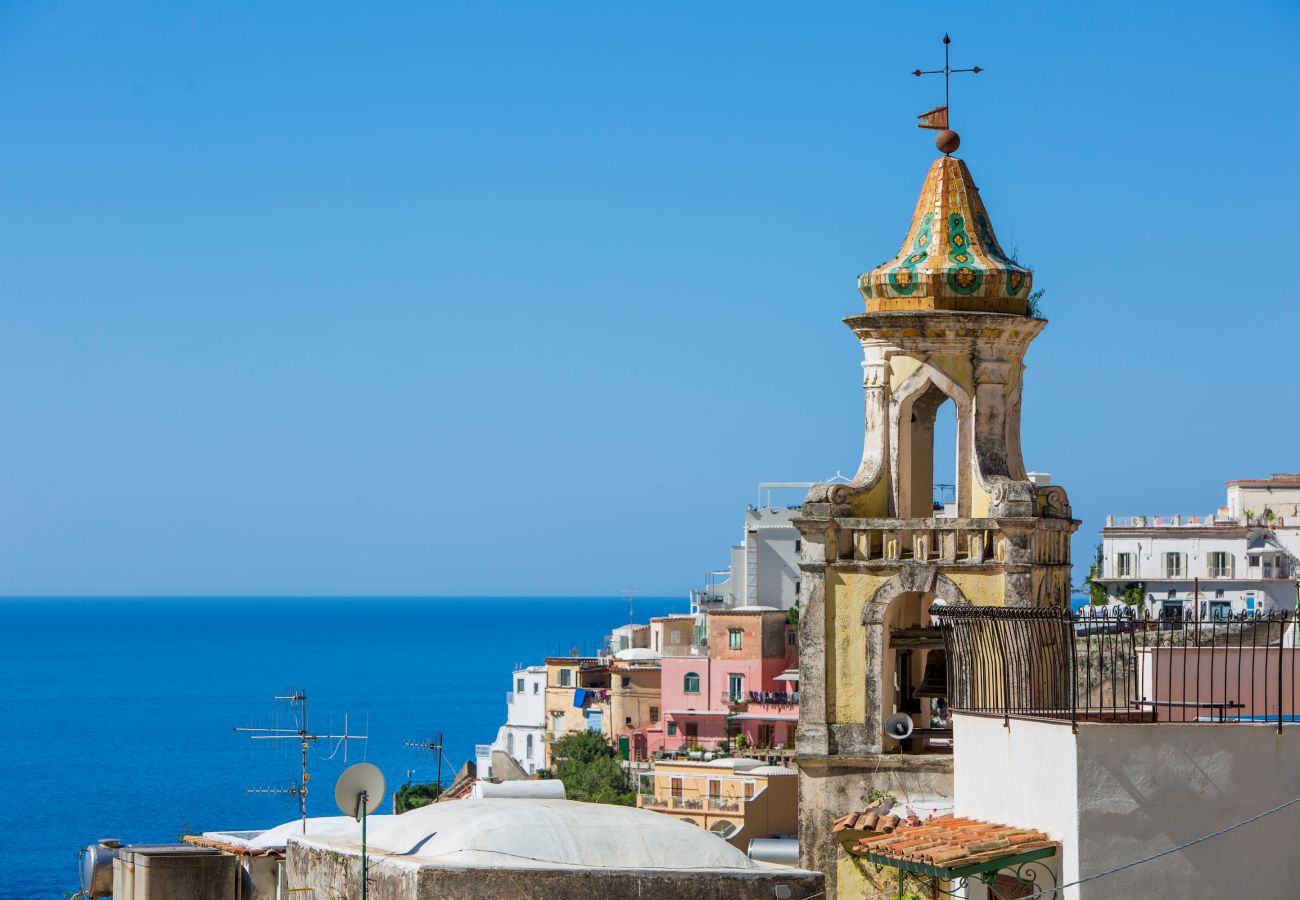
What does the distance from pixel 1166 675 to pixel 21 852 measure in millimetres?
89578

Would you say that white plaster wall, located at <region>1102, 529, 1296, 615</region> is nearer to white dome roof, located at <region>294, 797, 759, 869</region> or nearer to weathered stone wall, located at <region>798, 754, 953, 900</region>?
weathered stone wall, located at <region>798, 754, 953, 900</region>

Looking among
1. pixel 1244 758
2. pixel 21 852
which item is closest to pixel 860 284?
pixel 1244 758

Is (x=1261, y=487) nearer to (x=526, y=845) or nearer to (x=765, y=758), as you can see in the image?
(x=765, y=758)

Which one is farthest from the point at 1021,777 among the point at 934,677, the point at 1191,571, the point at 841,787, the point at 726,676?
the point at 1191,571

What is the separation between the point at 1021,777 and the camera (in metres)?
15.7

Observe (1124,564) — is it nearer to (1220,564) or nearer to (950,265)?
(1220,564)

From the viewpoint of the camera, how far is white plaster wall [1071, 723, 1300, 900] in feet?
48.3

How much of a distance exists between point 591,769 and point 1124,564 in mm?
27661

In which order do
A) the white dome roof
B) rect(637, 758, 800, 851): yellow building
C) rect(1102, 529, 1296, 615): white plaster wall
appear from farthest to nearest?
rect(1102, 529, 1296, 615): white plaster wall → rect(637, 758, 800, 851): yellow building → the white dome roof

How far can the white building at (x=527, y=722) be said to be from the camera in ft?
375

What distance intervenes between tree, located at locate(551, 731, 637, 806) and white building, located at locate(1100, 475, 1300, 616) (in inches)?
941

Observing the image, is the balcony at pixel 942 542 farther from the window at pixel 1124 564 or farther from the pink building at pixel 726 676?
the window at pixel 1124 564

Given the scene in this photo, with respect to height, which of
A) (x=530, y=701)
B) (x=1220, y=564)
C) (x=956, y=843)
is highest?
(x=1220, y=564)

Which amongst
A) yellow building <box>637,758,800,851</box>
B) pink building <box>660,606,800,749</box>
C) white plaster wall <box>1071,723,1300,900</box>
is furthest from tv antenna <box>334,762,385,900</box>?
pink building <box>660,606,800,749</box>
